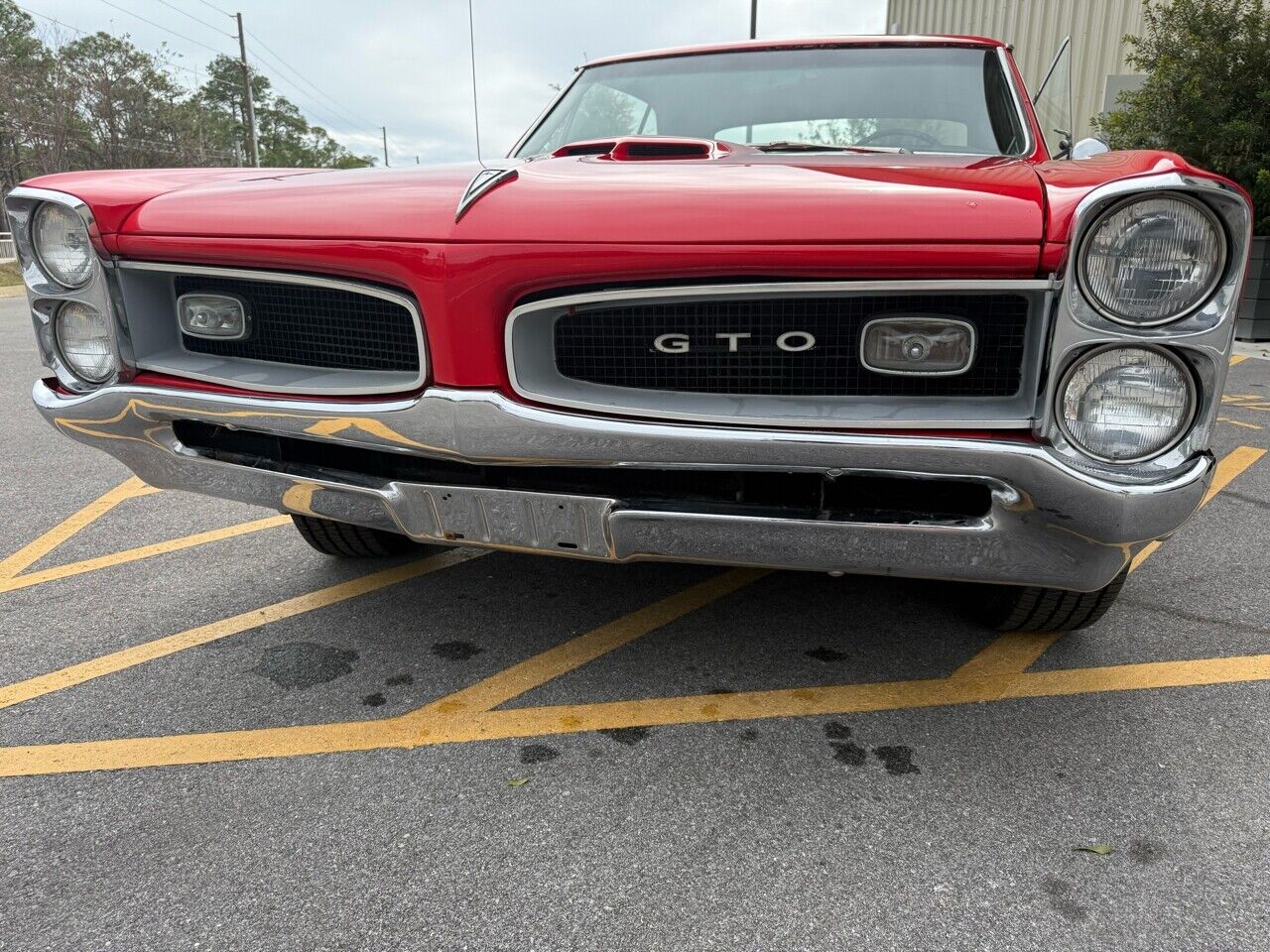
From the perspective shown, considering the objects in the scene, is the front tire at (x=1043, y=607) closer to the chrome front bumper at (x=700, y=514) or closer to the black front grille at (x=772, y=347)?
the chrome front bumper at (x=700, y=514)

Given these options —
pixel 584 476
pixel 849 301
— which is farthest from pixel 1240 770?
pixel 584 476

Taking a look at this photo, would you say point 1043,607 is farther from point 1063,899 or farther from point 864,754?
point 1063,899

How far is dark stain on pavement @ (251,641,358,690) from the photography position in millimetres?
2303

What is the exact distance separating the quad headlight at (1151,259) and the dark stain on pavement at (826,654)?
1.18 meters

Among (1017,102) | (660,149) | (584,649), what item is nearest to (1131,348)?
(660,149)

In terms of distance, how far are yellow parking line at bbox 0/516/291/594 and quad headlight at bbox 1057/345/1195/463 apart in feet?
9.68

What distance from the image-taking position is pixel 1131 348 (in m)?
1.56

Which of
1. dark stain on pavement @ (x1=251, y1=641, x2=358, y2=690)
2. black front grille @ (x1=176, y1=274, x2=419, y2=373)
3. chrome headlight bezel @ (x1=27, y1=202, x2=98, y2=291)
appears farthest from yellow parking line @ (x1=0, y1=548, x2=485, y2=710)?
chrome headlight bezel @ (x1=27, y1=202, x2=98, y2=291)

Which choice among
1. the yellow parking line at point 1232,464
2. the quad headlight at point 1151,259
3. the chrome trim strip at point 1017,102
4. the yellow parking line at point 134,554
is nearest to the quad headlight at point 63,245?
the yellow parking line at point 134,554

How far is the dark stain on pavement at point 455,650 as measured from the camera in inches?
95.1

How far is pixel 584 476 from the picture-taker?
187cm

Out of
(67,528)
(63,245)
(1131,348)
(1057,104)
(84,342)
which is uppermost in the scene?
(1057,104)

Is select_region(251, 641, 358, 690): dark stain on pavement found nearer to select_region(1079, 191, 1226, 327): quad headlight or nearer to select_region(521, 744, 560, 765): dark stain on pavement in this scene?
select_region(521, 744, 560, 765): dark stain on pavement

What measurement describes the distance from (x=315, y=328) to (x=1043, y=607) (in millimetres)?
1931
